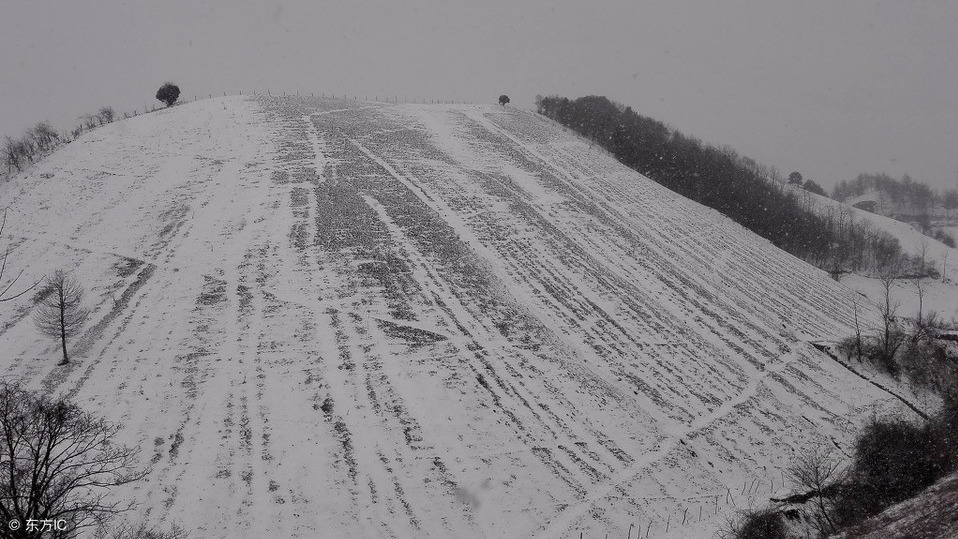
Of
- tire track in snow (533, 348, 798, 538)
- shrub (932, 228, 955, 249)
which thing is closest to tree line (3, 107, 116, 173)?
tire track in snow (533, 348, 798, 538)

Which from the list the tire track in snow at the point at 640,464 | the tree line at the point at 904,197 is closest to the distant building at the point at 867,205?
the tree line at the point at 904,197

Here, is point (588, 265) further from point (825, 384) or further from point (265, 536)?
point (265, 536)

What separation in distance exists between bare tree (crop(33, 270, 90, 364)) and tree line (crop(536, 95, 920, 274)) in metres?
48.5

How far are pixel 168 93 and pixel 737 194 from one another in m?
59.9

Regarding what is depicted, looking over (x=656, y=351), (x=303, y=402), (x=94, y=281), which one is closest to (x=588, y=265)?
(x=656, y=351)

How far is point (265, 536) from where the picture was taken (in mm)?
13078

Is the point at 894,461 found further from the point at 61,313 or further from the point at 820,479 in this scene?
the point at 61,313

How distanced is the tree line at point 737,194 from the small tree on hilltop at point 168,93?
45701 mm

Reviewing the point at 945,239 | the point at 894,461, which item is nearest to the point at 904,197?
the point at 945,239

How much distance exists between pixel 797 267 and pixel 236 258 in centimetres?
3992

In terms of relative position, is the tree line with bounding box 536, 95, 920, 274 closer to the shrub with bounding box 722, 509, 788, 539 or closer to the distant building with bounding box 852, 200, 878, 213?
the shrub with bounding box 722, 509, 788, 539

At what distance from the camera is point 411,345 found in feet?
69.9

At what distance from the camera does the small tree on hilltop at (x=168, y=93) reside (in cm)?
5544

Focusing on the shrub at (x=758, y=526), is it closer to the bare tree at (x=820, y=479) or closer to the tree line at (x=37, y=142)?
the bare tree at (x=820, y=479)
